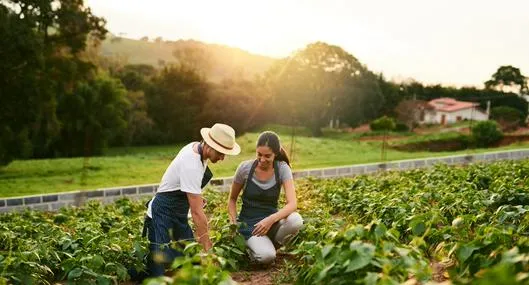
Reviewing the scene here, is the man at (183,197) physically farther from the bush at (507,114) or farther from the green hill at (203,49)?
the green hill at (203,49)

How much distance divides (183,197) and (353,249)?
210cm

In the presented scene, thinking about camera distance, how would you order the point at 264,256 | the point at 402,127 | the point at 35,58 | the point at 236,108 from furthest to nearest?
the point at 236,108 → the point at 402,127 → the point at 35,58 → the point at 264,256

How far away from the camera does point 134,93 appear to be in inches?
1572

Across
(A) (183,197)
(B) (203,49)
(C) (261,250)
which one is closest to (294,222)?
(C) (261,250)

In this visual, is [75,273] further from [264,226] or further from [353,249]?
[353,249]

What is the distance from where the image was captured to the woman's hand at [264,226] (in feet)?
16.2

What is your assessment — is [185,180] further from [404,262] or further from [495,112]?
[495,112]

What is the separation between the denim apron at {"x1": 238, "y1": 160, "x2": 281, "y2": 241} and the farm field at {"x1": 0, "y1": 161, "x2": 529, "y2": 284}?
209mm

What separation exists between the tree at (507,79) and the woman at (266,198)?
4750 cm

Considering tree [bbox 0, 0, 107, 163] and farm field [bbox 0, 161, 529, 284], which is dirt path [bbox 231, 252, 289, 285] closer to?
farm field [bbox 0, 161, 529, 284]

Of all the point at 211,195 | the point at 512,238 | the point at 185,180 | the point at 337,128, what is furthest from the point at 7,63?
the point at 337,128

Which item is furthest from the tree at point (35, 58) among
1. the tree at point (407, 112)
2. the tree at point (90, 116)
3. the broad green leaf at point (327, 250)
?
the tree at point (407, 112)

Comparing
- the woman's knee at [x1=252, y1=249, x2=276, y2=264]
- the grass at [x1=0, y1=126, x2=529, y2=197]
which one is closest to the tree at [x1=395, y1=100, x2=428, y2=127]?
the grass at [x1=0, y1=126, x2=529, y2=197]

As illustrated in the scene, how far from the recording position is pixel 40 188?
14.6 m
